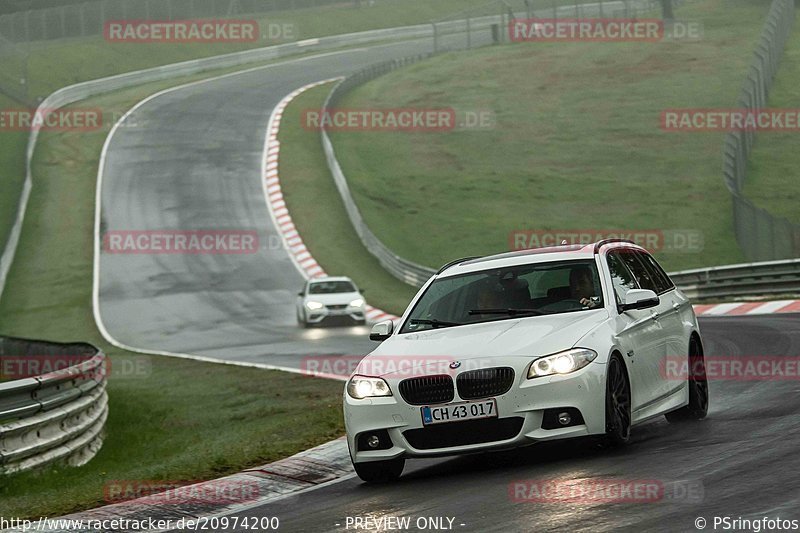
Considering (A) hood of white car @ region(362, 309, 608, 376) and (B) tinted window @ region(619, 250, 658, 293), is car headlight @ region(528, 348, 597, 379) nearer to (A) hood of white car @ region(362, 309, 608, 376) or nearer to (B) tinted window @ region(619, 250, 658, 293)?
(A) hood of white car @ region(362, 309, 608, 376)

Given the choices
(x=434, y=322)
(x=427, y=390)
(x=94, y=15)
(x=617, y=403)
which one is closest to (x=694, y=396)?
(x=617, y=403)

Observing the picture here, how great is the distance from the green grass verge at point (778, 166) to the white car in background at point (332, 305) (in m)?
13.9

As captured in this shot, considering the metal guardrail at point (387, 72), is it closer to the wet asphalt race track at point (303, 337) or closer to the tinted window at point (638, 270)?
the wet asphalt race track at point (303, 337)

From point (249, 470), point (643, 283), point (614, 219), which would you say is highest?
point (643, 283)

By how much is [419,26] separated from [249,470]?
83948 mm

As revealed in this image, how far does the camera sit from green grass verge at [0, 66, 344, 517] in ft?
36.1

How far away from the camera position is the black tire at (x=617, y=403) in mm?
9305

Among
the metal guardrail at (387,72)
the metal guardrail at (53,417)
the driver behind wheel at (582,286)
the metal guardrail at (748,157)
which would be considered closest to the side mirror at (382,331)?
the driver behind wheel at (582,286)

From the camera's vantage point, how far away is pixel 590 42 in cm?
7300

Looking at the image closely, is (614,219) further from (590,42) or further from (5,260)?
(590,42)

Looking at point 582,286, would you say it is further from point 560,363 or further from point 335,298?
point 335,298

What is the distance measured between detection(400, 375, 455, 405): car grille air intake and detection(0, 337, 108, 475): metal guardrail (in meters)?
4.32

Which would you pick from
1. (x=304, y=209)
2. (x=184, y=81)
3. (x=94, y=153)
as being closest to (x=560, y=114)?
(x=304, y=209)

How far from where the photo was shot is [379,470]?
9609 millimetres
